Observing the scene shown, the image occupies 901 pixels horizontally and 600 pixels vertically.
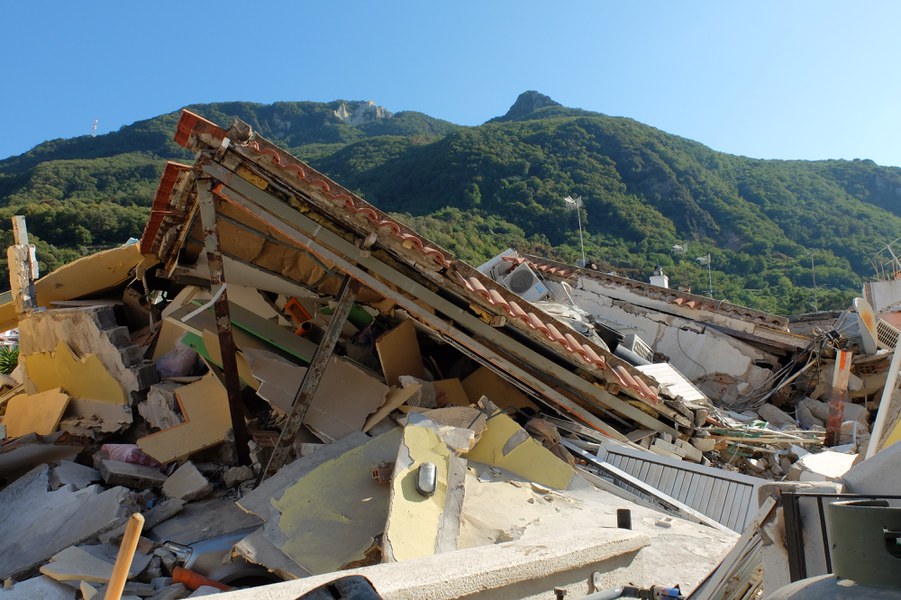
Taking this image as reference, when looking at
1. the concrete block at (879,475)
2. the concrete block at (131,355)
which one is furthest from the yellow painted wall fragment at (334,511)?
the concrete block at (131,355)

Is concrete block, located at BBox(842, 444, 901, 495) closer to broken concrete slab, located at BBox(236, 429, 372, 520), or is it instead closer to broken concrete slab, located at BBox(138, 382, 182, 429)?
broken concrete slab, located at BBox(236, 429, 372, 520)

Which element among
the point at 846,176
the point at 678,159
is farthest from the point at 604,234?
the point at 846,176

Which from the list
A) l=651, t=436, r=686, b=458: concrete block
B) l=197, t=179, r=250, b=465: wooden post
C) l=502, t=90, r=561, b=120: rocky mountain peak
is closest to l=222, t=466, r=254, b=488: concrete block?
l=197, t=179, r=250, b=465: wooden post

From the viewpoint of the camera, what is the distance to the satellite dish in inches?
358

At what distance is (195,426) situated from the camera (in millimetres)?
5602

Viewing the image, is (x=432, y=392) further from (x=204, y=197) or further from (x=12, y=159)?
(x=12, y=159)

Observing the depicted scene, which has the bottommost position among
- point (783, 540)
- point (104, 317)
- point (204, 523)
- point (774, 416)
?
point (774, 416)

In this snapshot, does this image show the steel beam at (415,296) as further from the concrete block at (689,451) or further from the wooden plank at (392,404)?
the wooden plank at (392,404)

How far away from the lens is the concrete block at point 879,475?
1839mm

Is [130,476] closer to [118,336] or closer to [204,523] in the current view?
[204,523]

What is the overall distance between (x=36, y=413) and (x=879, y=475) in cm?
748

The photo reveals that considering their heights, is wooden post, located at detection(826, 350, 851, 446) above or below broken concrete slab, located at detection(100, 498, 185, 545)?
below

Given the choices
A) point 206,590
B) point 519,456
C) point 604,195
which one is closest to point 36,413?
point 206,590

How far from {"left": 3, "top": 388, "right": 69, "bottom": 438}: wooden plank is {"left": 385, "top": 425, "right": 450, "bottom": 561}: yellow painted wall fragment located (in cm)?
448
